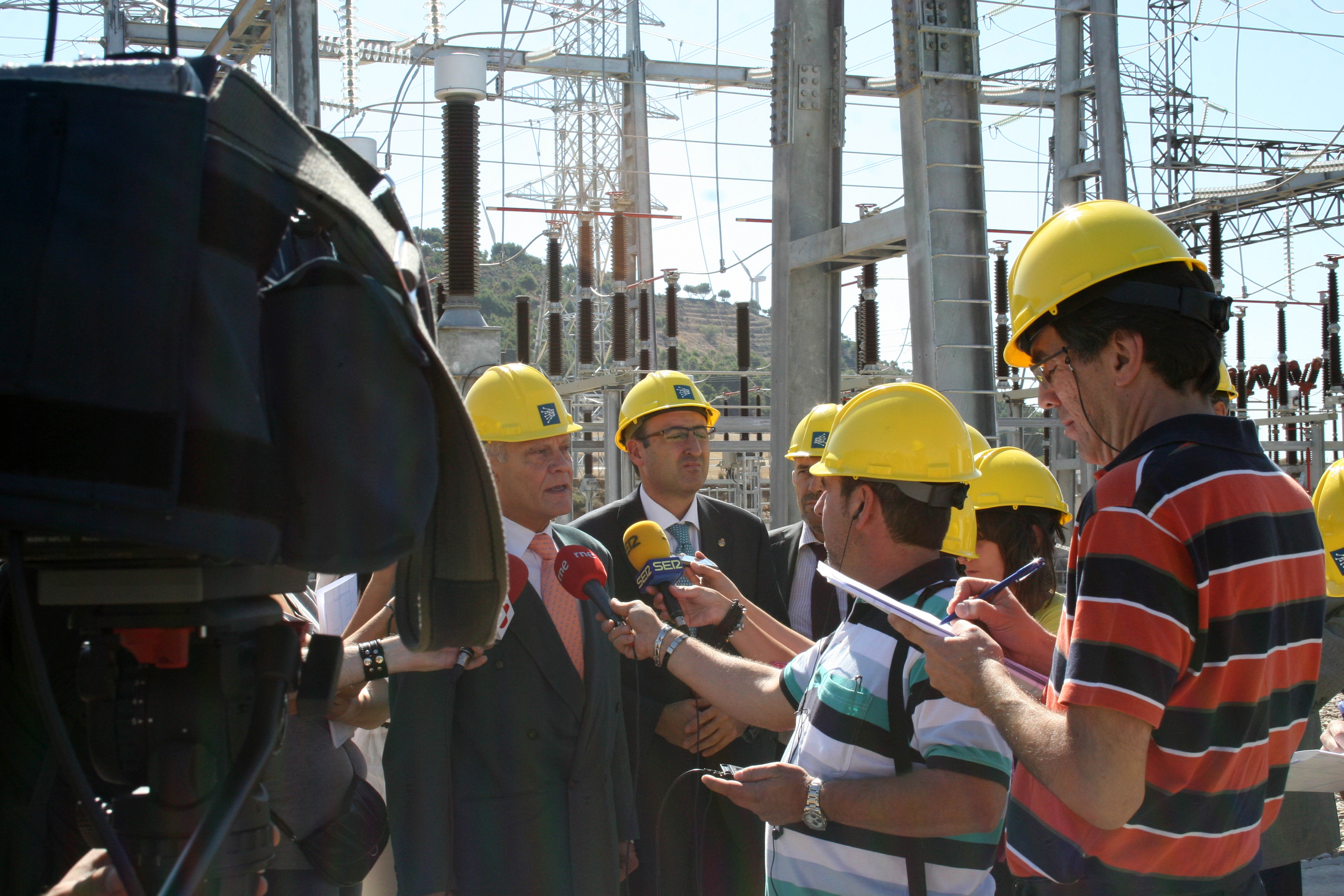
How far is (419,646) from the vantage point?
146cm

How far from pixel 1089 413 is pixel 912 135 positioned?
4537 mm

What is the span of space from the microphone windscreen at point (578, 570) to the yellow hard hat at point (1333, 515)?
2.57 m

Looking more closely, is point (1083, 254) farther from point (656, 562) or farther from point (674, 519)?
point (674, 519)

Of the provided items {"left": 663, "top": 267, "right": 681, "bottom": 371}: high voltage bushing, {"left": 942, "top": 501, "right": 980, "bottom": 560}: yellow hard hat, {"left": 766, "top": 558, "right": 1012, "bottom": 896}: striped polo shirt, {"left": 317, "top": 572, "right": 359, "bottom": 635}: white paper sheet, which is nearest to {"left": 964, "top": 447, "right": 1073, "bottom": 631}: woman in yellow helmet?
{"left": 942, "top": 501, "right": 980, "bottom": 560}: yellow hard hat

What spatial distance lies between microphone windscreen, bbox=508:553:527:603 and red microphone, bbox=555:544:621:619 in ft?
0.38

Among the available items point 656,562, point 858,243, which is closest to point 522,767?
point 656,562

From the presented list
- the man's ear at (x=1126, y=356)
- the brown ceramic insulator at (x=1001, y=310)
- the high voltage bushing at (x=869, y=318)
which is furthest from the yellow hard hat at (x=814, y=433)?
the brown ceramic insulator at (x=1001, y=310)

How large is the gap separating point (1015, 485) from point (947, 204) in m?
3.11

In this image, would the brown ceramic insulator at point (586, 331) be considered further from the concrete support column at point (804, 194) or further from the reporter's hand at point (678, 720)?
the reporter's hand at point (678, 720)

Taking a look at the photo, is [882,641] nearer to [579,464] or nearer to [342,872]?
[342,872]

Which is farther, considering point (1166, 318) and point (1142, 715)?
point (1166, 318)

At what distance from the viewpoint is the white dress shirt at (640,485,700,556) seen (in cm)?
460

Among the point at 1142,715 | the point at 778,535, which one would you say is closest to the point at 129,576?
the point at 1142,715

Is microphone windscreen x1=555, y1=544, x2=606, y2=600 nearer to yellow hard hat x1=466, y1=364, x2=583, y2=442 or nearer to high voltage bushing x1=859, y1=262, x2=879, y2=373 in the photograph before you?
yellow hard hat x1=466, y1=364, x2=583, y2=442
